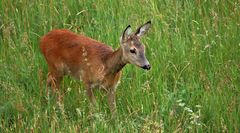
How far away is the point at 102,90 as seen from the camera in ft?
22.9

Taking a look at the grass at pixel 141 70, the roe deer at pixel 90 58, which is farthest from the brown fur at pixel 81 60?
the grass at pixel 141 70

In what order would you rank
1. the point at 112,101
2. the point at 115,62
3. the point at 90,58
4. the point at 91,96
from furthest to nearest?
the point at 90,58, the point at 115,62, the point at 91,96, the point at 112,101

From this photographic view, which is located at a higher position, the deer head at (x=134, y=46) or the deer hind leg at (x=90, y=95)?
the deer head at (x=134, y=46)

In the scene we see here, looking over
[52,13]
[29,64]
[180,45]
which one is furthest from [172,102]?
[52,13]

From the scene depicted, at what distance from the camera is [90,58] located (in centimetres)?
711

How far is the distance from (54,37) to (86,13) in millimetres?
662

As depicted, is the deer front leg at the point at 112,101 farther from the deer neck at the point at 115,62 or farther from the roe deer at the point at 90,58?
the deer neck at the point at 115,62

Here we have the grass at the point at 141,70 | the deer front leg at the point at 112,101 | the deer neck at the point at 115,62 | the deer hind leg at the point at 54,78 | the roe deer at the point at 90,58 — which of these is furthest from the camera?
the deer hind leg at the point at 54,78

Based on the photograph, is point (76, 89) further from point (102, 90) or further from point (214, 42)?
point (214, 42)

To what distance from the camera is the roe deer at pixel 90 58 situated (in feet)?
21.6

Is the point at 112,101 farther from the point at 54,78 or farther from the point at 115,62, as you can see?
the point at 54,78

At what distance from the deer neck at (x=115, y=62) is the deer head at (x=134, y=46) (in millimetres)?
121

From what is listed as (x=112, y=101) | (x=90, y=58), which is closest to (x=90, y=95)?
(x=112, y=101)

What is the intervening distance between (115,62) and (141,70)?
272 mm
